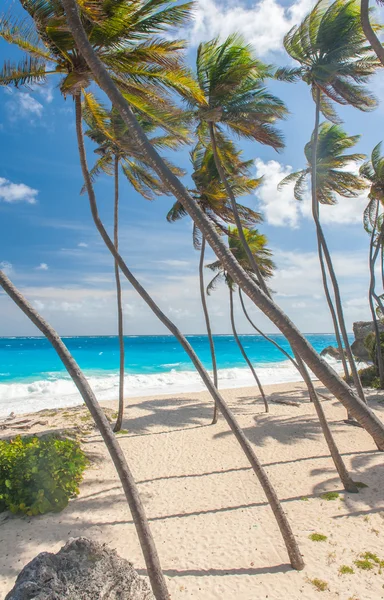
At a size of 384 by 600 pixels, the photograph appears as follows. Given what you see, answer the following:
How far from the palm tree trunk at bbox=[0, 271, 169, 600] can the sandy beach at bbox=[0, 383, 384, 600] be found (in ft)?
4.12

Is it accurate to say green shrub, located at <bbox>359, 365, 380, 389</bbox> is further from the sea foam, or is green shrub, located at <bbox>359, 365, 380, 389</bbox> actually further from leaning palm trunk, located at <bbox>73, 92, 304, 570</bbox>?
leaning palm trunk, located at <bbox>73, 92, 304, 570</bbox>

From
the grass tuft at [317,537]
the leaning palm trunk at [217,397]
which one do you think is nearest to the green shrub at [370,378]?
the grass tuft at [317,537]

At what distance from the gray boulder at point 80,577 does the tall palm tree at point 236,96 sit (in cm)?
631

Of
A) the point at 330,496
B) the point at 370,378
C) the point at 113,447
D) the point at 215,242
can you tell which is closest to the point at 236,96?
the point at 215,242

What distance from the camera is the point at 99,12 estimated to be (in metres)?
4.83

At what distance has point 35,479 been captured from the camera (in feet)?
21.5

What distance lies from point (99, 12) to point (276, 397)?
56.9 feet

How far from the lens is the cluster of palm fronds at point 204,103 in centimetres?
406

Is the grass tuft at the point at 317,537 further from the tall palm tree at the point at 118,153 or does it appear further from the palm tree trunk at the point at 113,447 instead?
the tall palm tree at the point at 118,153

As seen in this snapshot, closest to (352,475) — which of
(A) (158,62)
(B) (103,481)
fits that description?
(B) (103,481)

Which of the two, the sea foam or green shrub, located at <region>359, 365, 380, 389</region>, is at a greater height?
green shrub, located at <region>359, 365, 380, 389</region>

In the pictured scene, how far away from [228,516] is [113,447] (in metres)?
3.72

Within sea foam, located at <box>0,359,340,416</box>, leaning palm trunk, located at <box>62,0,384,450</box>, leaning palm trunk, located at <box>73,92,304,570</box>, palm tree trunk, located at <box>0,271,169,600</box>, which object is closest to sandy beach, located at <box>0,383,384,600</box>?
leaning palm trunk, located at <box>73,92,304,570</box>

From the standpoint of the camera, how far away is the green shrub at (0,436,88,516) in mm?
6395
